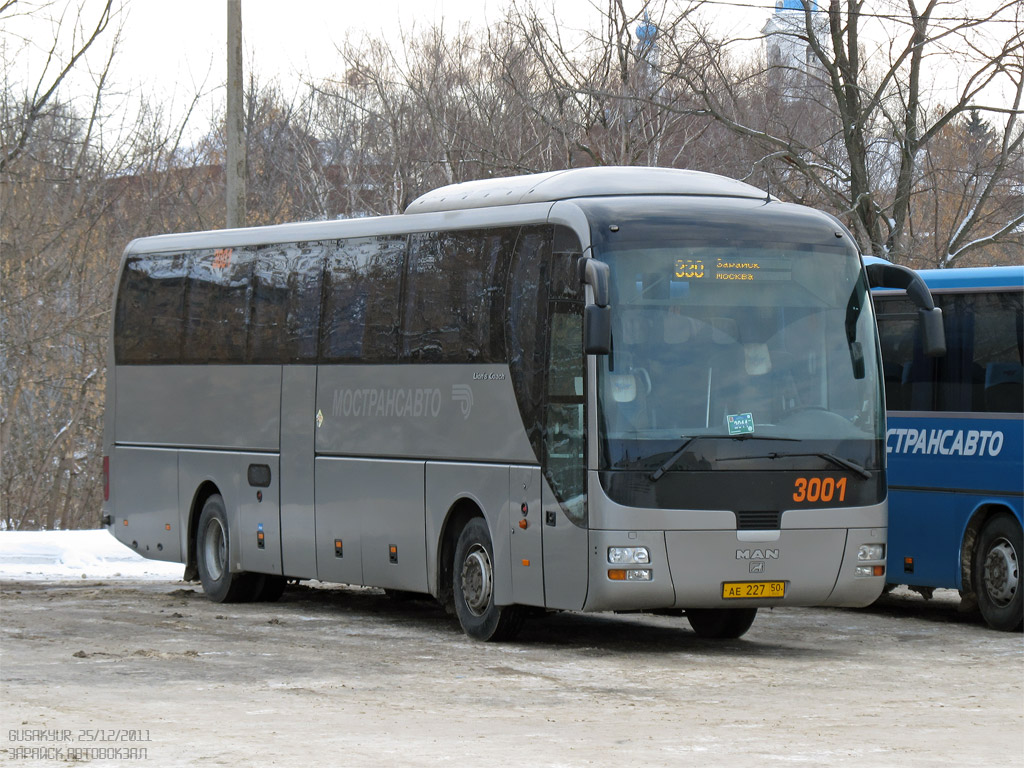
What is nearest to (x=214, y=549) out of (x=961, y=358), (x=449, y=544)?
(x=449, y=544)

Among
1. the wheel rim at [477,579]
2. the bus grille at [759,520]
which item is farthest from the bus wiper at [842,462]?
the wheel rim at [477,579]

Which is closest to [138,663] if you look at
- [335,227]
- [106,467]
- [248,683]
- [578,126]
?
[248,683]

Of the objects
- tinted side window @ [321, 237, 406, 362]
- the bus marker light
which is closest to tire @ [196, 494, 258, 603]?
A: tinted side window @ [321, 237, 406, 362]

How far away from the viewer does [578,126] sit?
96.5ft

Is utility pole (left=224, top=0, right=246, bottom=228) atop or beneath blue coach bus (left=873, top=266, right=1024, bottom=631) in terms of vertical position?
atop

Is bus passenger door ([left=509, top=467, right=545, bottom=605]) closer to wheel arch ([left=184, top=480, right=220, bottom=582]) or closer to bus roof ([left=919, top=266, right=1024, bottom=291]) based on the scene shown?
bus roof ([left=919, top=266, right=1024, bottom=291])

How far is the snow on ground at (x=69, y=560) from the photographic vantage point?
1938 centimetres

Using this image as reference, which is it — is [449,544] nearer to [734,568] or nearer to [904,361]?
[734,568]

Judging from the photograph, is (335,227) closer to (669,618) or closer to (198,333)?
(198,333)

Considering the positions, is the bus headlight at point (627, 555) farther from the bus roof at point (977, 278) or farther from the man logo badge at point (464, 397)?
the bus roof at point (977, 278)

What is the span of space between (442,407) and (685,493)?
2497mm

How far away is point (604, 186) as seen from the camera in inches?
528

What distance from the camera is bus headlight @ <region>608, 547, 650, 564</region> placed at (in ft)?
40.5

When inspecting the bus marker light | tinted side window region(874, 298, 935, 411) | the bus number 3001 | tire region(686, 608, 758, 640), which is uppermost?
tinted side window region(874, 298, 935, 411)
